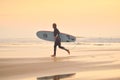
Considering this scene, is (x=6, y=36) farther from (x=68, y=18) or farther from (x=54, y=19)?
(x=68, y=18)

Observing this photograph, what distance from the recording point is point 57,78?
10.2 metres

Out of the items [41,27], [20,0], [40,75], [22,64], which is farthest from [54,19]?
[40,75]

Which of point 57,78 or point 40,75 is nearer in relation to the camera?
Result: point 57,78

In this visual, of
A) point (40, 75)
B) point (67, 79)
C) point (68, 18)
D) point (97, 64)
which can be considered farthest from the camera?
point (68, 18)

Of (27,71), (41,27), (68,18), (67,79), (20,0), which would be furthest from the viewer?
(68,18)

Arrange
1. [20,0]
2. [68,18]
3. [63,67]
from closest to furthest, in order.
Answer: [63,67] < [20,0] < [68,18]

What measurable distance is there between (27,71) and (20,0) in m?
29.9

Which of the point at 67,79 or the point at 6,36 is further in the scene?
Answer: the point at 6,36

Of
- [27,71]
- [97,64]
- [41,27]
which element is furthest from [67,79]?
[41,27]

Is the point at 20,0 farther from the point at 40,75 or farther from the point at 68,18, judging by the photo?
the point at 40,75

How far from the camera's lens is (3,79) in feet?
33.4

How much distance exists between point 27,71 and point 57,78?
5.58 feet

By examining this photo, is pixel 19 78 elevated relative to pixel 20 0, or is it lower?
lower

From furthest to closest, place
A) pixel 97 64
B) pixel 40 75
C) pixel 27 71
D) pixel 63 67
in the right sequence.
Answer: pixel 97 64
pixel 63 67
pixel 27 71
pixel 40 75
